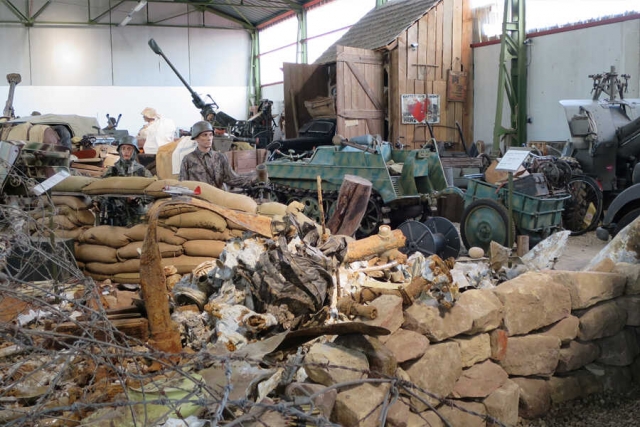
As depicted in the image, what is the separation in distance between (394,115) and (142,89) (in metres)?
13.1

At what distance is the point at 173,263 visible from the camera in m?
5.59

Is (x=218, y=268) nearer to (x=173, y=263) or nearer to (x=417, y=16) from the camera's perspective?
(x=173, y=263)

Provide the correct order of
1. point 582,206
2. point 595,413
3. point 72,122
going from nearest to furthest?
1. point 595,413
2. point 582,206
3. point 72,122

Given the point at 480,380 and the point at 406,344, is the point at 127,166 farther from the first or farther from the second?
the point at 480,380

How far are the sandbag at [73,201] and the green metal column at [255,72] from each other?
1961cm

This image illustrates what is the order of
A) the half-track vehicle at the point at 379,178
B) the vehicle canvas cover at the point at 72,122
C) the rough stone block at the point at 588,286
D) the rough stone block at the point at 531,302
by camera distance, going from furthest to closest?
the vehicle canvas cover at the point at 72,122 → the half-track vehicle at the point at 379,178 → the rough stone block at the point at 588,286 → the rough stone block at the point at 531,302

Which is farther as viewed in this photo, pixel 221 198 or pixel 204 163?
pixel 204 163

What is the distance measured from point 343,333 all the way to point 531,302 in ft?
5.31

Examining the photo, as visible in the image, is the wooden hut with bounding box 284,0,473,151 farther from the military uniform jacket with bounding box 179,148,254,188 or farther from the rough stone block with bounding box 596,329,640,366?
the rough stone block with bounding box 596,329,640,366

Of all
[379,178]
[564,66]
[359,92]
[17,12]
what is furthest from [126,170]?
[17,12]

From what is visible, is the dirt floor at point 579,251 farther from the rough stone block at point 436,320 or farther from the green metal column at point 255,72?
the green metal column at point 255,72

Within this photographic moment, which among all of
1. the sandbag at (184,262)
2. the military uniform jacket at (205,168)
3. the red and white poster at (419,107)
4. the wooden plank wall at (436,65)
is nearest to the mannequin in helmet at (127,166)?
the military uniform jacket at (205,168)

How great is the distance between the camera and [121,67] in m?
24.1

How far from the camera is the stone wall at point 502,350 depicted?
3385mm
